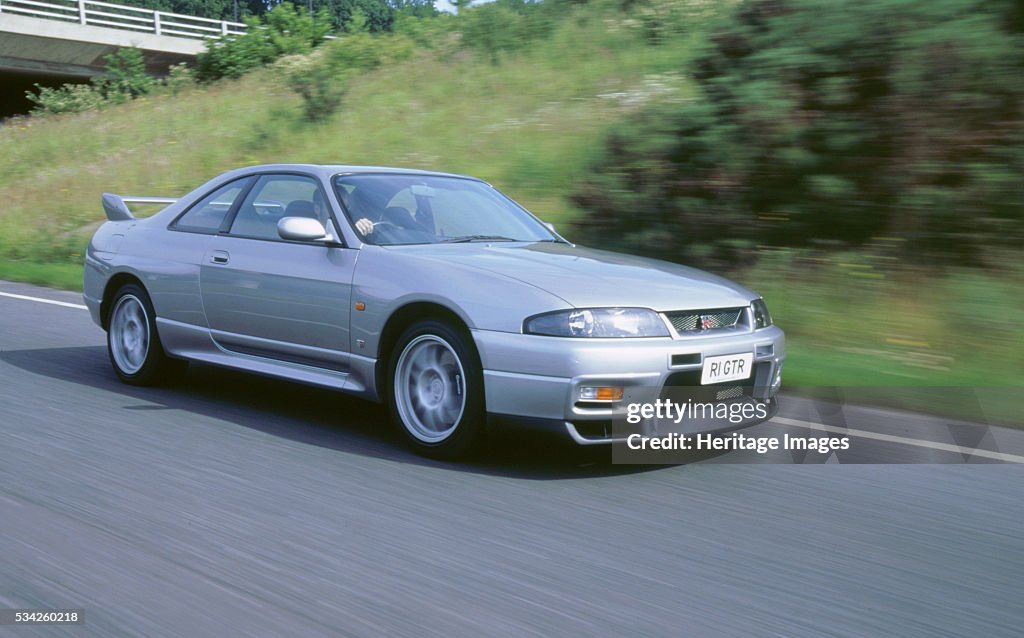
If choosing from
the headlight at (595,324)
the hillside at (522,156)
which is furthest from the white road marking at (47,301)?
A: the headlight at (595,324)

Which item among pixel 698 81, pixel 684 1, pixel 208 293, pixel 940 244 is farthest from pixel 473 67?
pixel 208 293

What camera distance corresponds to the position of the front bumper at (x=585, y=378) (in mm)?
4633

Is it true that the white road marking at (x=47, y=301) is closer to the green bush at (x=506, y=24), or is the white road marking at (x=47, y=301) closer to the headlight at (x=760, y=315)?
the headlight at (x=760, y=315)

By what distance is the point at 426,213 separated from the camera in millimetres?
5988

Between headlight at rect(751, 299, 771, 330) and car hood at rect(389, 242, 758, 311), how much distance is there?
46 millimetres

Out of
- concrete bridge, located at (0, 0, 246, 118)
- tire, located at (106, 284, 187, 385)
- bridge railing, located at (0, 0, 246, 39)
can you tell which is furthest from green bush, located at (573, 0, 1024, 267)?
bridge railing, located at (0, 0, 246, 39)

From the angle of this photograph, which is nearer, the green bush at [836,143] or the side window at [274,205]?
the side window at [274,205]

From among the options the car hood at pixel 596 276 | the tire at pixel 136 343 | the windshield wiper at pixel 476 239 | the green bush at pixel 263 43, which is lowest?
the tire at pixel 136 343

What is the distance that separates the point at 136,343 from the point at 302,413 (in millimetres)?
1493

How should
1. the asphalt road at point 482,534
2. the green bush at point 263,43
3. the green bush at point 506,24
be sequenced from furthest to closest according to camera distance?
the green bush at point 263,43
the green bush at point 506,24
the asphalt road at point 482,534

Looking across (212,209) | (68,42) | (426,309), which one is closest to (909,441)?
(426,309)

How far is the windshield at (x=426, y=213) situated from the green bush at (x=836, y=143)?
12.5 feet

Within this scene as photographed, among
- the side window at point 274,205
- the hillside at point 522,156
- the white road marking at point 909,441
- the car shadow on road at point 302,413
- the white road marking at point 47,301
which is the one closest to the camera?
the car shadow on road at point 302,413

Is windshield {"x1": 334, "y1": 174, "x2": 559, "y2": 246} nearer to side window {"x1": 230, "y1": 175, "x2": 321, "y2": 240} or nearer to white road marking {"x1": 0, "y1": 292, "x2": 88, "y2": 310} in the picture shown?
side window {"x1": 230, "y1": 175, "x2": 321, "y2": 240}
